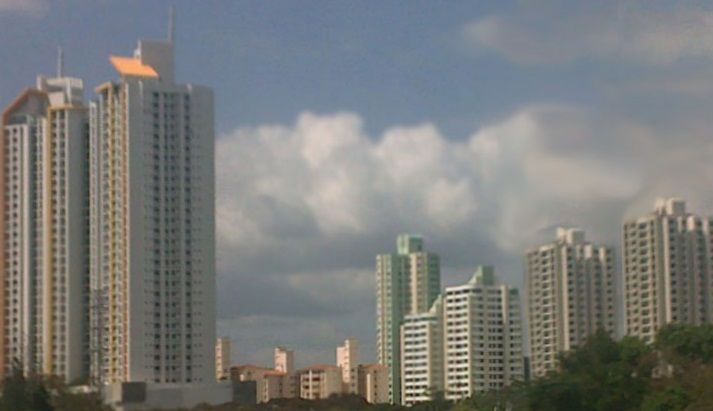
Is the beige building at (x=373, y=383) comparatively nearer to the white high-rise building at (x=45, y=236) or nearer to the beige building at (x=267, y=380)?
the beige building at (x=267, y=380)

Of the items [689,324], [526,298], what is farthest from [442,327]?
[689,324]

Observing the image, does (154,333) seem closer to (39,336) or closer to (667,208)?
(39,336)

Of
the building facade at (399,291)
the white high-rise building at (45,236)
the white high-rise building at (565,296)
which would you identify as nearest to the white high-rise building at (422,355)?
the building facade at (399,291)

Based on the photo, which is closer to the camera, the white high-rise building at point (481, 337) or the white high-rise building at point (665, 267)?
the white high-rise building at point (481, 337)

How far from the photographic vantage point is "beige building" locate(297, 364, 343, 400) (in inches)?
304

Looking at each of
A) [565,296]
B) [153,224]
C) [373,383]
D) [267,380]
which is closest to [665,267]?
[565,296]

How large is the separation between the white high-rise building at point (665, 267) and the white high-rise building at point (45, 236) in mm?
3922

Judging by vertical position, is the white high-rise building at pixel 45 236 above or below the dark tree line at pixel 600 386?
above

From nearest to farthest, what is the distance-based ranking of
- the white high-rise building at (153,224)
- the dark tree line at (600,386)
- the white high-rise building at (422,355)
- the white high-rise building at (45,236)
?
the dark tree line at (600,386)
the white high-rise building at (153,224)
the white high-rise building at (45,236)
the white high-rise building at (422,355)

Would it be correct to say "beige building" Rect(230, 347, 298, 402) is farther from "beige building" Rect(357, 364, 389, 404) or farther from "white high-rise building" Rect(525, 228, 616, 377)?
"white high-rise building" Rect(525, 228, 616, 377)

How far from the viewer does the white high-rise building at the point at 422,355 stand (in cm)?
805

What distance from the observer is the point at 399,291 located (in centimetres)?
791

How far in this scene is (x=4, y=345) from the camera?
26.4 ft

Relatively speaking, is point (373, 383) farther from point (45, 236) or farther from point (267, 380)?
point (45, 236)
